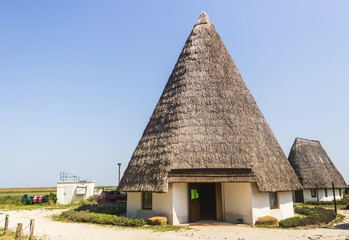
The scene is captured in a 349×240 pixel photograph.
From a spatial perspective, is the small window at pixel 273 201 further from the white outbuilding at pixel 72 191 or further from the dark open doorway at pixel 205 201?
the white outbuilding at pixel 72 191

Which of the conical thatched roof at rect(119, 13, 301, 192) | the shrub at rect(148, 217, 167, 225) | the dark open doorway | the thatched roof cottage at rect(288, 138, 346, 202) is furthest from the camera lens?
the thatched roof cottage at rect(288, 138, 346, 202)

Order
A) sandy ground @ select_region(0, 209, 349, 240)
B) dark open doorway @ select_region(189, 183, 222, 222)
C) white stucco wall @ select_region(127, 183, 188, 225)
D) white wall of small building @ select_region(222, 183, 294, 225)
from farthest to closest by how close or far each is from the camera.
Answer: dark open doorway @ select_region(189, 183, 222, 222), white stucco wall @ select_region(127, 183, 188, 225), white wall of small building @ select_region(222, 183, 294, 225), sandy ground @ select_region(0, 209, 349, 240)

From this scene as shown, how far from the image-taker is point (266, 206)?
1638 cm

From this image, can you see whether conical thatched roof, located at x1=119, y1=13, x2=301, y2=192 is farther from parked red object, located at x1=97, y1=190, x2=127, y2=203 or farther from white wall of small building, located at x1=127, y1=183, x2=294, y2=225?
parked red object, located at x1=97, y1=190, x2=127, y2=203

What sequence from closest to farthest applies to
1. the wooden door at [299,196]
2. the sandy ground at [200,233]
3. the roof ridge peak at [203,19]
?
the sandy ground at [200,233] → the roof ridge peak at [203,19] → the wooden door at [299,196]

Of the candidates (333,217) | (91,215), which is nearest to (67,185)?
(91,215)

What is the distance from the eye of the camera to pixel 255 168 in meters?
15.9

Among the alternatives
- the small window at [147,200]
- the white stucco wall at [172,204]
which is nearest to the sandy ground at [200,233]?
the white stucco wall at [172,204]

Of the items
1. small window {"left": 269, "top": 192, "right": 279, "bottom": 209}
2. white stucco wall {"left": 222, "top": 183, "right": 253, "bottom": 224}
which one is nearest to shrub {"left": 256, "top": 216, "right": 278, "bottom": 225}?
white stucco wall {"left": 222, "top": 183, "right": 253, "bottom": 224}

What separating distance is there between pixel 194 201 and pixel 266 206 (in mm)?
4545

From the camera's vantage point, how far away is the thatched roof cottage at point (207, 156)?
52.1ft

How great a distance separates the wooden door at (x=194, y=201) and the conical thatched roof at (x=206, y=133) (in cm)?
162

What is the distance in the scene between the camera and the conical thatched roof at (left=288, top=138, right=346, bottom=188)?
33.6 m

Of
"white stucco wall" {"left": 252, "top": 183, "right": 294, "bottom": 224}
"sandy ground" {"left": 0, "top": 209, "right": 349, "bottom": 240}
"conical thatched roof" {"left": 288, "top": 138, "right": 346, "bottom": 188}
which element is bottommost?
"sandy ground" {"left": 0, "top": 209, "right": 349, "bottom": 240}
